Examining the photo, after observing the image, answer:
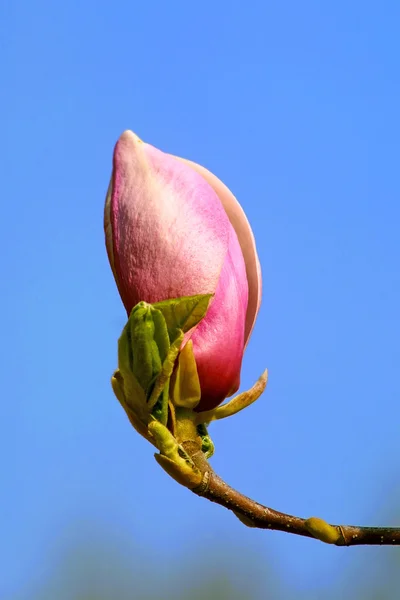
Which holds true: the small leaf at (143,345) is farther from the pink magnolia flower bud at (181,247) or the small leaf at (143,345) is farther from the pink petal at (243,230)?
the pink petal at (243,230)

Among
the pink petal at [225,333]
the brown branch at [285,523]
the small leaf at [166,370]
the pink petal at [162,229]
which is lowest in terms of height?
the brown branch at [285,523]

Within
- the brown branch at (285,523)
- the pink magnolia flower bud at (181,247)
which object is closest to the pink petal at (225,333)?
the pink magnolia flower bud at (181,247)

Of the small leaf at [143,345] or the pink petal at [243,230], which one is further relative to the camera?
the pink petal at [243,230]

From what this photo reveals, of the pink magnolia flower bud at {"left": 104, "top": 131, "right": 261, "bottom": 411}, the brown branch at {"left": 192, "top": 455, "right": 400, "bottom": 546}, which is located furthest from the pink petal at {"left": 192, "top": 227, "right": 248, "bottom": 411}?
the brown branch at {"left": 192, "top": 455, "right": 400, "bottom": 546}

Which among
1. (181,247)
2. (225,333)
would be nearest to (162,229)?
(181,247)

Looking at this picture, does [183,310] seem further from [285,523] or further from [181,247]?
[285,523]

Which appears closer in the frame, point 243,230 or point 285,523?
point 285,523
